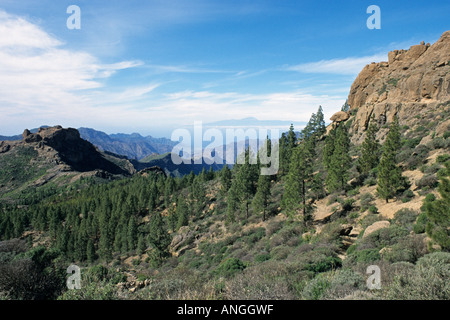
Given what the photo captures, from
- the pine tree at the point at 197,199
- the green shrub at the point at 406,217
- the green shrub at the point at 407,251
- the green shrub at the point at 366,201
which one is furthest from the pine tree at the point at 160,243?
the green shrub at the point at 407,251

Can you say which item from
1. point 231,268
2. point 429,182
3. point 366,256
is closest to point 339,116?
point 429,182

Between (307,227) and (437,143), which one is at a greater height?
(437,143)

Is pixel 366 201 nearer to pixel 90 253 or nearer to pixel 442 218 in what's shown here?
pixel 442 218

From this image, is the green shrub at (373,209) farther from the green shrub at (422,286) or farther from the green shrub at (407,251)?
the green shrub at (422,286)

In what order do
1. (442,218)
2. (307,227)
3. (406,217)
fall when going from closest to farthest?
(442,218) < (406,217) < (307,227)

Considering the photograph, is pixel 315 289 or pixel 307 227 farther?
pixel 307 227

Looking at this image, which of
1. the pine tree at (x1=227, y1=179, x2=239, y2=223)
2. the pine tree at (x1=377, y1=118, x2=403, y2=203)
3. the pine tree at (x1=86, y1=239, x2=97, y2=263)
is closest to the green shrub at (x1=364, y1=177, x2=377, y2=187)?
the pine tree at (x1=377, y1=118, x2=403, y2=203)

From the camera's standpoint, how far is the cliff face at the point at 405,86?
51.8 m

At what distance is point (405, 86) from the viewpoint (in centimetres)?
5831

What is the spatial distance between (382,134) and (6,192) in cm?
24028
